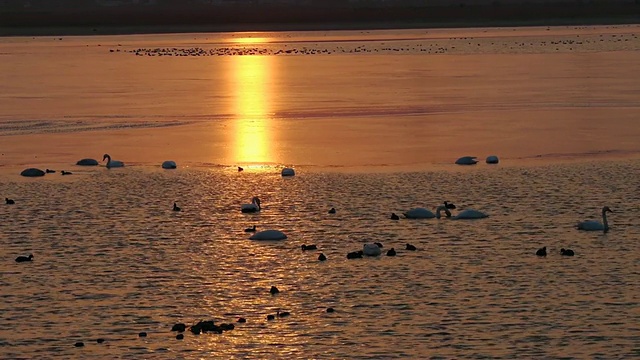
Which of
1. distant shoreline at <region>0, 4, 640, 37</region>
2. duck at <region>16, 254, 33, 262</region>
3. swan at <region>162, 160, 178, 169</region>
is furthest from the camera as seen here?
distant shoreline at <region>0, 4, 640, 37</region>

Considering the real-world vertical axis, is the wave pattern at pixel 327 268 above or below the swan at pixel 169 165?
below

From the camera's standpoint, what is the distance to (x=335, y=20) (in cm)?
14188

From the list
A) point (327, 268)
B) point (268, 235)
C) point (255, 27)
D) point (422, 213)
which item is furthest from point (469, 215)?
point (255, 27)

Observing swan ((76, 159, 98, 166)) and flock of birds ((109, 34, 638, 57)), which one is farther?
flock of birds ((109, 34, 638, 57))

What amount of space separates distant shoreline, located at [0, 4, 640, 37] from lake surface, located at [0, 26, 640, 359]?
76523 mm

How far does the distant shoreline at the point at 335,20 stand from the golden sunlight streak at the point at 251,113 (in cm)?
6216

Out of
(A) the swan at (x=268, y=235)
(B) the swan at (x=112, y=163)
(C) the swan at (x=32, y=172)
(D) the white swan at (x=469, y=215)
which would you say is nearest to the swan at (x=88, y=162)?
(B) the swan at (x=112, y=163)

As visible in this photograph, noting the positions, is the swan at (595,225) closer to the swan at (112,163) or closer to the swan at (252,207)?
the swan at (252,207)

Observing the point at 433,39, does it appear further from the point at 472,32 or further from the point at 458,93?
the point at 458,93

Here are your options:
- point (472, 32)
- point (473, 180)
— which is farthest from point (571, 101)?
point (472, 32)

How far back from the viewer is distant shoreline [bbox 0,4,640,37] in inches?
4943

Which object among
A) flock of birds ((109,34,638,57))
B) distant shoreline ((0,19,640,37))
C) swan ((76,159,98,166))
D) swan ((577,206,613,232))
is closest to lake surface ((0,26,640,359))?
swan ((577,206,613,232))

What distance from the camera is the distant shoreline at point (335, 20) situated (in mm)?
125562

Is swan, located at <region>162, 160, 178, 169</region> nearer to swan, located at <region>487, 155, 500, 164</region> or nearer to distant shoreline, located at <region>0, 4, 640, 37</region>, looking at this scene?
swan, located at <region>487, 155, 500, 164</region>
